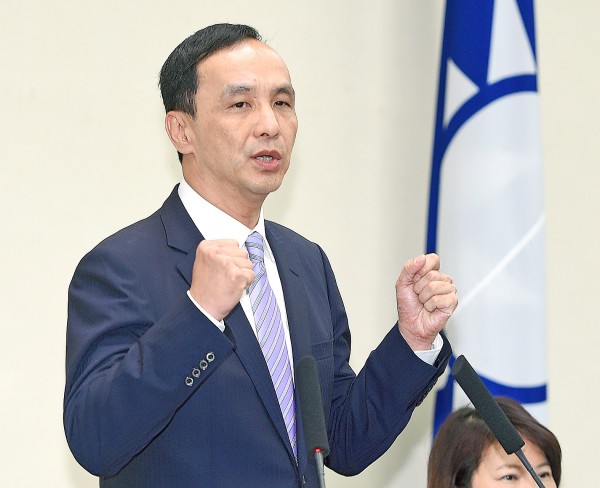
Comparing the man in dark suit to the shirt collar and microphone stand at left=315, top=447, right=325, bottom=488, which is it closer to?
the shirt collar

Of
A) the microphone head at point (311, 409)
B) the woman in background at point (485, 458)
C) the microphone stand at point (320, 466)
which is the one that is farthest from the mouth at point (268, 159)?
the woman in background at point (485, 458)

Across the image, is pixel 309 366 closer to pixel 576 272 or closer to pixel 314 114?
pixel 314 114

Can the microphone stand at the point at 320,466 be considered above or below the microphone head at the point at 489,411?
below

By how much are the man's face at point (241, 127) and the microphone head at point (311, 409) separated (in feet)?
1.70

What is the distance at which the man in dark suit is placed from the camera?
181 cm

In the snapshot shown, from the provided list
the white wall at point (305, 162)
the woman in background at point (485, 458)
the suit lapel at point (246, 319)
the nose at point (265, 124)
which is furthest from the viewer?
the white wall at point (305, 162)

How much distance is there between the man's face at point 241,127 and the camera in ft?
7.07

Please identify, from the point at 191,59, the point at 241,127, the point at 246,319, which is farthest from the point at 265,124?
the point at 246,319

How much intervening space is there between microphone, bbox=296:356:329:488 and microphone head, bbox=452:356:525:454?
0.25 meters

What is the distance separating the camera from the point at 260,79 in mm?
2219

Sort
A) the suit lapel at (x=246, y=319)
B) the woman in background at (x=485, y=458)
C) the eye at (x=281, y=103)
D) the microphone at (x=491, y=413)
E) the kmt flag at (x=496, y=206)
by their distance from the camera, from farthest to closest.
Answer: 1. the kmt flag at (x=496, y=206)
2. the woman in background at (x=485, y=458)
3. the eye at (x=281, y=103)
4. the suit lapel at (x=246, y=319)
5. the microphone at (x=491, y=413)

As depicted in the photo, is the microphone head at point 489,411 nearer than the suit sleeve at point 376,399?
Yes

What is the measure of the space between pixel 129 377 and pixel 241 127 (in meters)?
0.61

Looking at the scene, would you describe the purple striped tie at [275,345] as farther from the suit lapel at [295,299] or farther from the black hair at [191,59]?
the black hair at [191,59]
